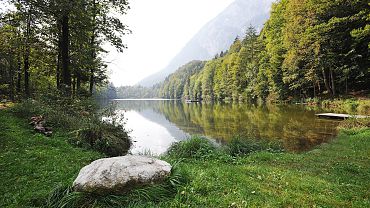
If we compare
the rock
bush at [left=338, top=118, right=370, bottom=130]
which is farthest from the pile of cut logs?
bush at [left=338, top=118, right=370, bottom=130]

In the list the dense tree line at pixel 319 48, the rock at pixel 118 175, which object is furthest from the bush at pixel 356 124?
the rock at pixel 118 175

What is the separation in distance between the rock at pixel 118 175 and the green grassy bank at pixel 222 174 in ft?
1.93

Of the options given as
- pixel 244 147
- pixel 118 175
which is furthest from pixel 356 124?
pixel 118 175

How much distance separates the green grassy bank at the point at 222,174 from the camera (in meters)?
5.46

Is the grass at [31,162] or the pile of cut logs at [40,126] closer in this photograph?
the grass at [31,162]

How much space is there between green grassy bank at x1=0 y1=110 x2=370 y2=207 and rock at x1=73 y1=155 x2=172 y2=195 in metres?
0.59

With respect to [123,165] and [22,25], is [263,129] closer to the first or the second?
[123,165]

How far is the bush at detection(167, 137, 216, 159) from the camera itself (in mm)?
10008

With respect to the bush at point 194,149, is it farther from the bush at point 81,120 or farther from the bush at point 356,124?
the bush at point 356,124

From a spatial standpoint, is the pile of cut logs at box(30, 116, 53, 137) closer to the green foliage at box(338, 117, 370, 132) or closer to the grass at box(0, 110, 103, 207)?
the grass at box(0, 110, 103, 207)

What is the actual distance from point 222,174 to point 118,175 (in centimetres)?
289

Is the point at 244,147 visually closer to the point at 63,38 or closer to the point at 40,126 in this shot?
the point at 40,126

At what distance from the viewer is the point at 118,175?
559 centimetres

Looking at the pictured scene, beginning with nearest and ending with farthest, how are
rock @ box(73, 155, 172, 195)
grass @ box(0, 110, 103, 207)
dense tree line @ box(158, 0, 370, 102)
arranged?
1. rock @ box(73, 155, 172, 195)
2. grass @ box(0, 110, 103, 207)
3. dense tree line @ box(158, 0, 370, 102)
